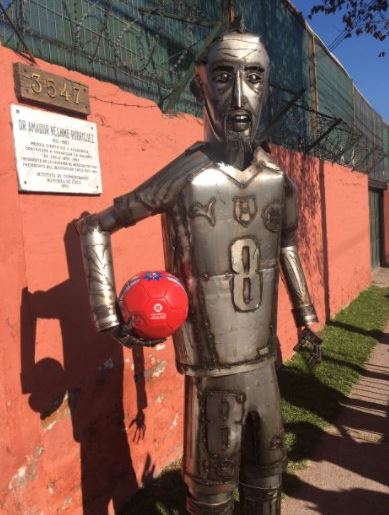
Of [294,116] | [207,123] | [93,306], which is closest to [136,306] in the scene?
[93,306]

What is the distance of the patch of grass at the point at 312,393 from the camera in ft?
10.6

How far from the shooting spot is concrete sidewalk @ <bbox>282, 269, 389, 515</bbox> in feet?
10.2

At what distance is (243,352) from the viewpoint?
215 centimetres

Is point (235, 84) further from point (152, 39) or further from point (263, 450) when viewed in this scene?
point (152, 39)

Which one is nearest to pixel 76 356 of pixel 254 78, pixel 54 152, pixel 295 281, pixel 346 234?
pixel 54 152

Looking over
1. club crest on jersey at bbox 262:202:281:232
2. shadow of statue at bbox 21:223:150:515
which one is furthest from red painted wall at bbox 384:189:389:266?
club crest on jersey at bbox 262:202:281:232

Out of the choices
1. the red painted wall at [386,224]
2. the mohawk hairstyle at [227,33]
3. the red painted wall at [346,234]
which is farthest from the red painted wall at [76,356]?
the red painted wall at [386,224]

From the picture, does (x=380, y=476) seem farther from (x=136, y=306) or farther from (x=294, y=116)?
(x=294, y=116)

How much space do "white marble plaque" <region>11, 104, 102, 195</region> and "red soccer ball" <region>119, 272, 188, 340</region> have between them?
0.90 m

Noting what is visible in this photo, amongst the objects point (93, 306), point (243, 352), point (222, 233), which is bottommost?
point (243, 352)

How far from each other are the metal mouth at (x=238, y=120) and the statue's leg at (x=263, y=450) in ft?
3.40

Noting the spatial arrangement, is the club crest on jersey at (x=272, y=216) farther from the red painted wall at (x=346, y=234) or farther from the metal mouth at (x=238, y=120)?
the red painted wall at (x=346, y=234)

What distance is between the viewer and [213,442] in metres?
2.16

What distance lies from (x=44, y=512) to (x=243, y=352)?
4.42 ft
